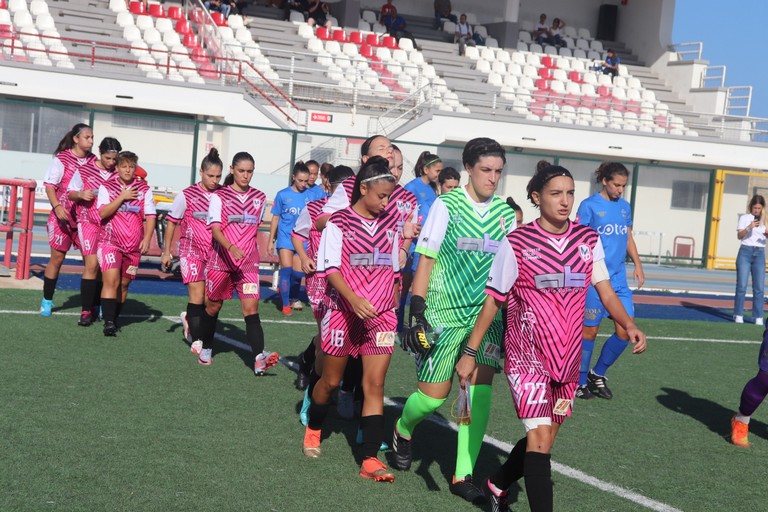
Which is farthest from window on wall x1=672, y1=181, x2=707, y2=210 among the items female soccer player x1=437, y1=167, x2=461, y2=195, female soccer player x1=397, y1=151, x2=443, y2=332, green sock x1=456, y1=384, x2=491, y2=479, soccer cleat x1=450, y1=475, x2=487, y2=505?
soccer cleat x1=450, y1=475, x2=487, y2=505

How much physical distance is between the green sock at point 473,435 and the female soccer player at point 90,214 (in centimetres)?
561

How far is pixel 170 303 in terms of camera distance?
1222 cm

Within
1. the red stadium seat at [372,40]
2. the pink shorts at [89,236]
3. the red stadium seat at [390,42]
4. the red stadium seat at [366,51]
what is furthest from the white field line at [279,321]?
the red stadium seat at [372,40]

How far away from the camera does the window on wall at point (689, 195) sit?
984 inches

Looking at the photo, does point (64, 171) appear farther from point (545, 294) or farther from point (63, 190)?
point (545, 294)

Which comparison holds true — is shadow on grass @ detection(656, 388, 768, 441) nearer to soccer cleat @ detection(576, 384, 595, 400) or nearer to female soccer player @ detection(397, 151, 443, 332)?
soccer cleat @ detection(576, 384, 595, 400)

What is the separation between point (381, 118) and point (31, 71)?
947 centimetres

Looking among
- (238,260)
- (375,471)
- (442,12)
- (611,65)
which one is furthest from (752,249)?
(442,12)

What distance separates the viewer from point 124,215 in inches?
381

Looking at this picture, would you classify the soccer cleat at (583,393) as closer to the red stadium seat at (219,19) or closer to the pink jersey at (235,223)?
the pink jersey at (235,223)

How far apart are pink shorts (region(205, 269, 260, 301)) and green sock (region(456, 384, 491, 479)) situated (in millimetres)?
3482

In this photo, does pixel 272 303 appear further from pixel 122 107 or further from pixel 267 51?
pixel 267 51

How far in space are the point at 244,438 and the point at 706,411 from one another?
4.24 m

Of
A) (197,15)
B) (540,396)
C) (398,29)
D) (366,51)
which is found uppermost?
(398,29)
